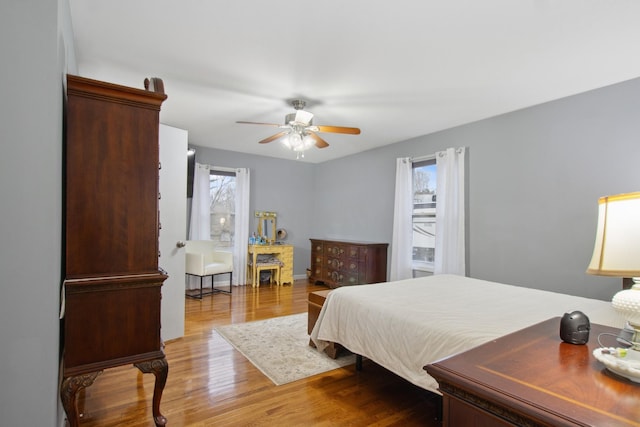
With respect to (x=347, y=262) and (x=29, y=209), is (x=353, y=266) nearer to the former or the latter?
(x=347, y=262)

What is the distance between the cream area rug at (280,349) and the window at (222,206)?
2.56 meters

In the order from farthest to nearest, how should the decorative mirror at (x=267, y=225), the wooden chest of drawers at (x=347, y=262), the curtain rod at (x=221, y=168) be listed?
the decorative mirror at (x=267, y=225)
the curtain rod at (x=221, y=168)
the wooden chest of drawers at (x=347, y=262)

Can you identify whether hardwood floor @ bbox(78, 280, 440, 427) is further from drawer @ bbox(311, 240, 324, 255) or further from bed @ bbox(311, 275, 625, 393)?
drawer @ bbox(311, 240, 324, 255)

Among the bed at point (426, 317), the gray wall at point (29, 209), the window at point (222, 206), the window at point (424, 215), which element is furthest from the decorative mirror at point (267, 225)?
the gray wall at point (29, 209)

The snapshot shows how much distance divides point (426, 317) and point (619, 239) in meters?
1.21

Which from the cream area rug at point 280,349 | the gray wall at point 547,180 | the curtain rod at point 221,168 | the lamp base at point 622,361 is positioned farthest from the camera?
the curtain rod at point 221,168

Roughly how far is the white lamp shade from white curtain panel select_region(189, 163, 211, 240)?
5.34 meters

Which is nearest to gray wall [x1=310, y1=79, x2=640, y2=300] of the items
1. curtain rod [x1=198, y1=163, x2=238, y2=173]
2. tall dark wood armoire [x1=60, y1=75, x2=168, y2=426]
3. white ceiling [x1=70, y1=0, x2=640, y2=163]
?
white ceiling [x1=70, y1=0, x2=640, y2=163]

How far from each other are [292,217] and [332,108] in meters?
3.43

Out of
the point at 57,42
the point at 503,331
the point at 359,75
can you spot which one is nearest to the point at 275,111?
the point at 359,75

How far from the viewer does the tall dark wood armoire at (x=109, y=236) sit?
150 cm

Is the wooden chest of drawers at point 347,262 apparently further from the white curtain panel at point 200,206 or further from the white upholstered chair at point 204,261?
the white curtain panel at point 200,206

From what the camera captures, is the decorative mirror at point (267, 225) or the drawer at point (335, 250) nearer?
the drawer at point (335, 250)

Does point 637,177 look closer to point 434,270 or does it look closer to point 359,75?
point 434,270
